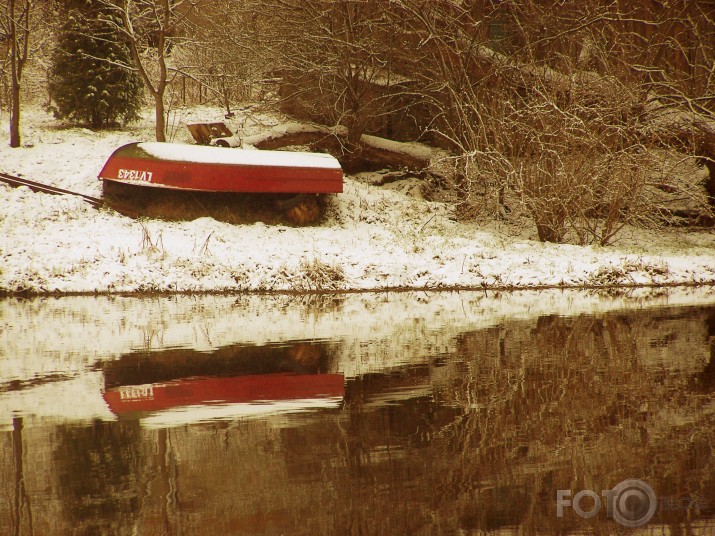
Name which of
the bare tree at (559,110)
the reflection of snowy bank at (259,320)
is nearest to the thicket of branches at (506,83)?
the bare tree at (559,110)

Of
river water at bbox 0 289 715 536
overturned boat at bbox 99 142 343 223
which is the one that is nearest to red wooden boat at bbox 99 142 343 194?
overturned boat at bbox 99 142 343 223

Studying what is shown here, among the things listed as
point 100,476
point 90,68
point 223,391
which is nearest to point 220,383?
point 223,391

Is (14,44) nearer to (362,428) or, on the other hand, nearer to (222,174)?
(222,174)

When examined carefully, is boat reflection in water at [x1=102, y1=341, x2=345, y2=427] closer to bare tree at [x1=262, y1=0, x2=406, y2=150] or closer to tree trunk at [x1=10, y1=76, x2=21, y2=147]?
bare tree at [x1=262, y1=0, x2=406, y2=150]

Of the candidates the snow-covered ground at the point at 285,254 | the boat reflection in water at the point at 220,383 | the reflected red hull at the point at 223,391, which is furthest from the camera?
the snow-covered ground at the point at 285,254

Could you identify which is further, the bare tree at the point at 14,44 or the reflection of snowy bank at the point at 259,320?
the bare tree at the point at 14,44

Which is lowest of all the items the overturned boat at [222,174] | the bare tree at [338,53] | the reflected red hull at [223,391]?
the reflected red hull at [223,391]

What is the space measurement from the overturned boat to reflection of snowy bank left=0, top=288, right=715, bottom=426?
426 cm

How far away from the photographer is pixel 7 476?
445 cm

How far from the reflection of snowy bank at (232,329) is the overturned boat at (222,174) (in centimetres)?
426

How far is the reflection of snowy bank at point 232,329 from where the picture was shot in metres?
7.19

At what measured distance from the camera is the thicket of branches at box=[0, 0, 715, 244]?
708 inches

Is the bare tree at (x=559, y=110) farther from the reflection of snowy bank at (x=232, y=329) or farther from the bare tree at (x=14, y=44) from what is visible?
the bare tree at (x=14, y=44)

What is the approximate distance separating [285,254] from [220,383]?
9535 millimetres
